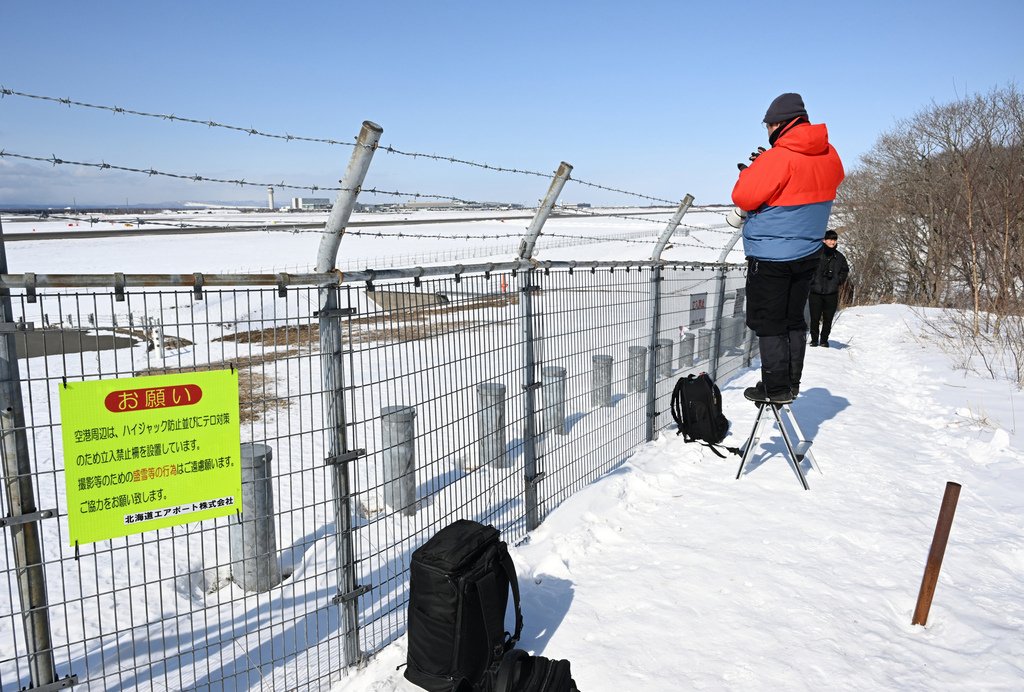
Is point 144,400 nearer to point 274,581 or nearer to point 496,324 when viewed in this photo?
point 274,581

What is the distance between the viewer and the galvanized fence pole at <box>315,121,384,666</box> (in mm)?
2920

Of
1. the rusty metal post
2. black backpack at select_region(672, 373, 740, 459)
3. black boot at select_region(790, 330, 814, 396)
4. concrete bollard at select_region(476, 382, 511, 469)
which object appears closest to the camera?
the rusty metal post

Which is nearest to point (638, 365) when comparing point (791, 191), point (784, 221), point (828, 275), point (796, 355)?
point (796, 355)

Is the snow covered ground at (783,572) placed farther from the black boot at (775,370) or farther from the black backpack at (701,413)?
the black boot at (775,370)

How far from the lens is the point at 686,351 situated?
855 cm

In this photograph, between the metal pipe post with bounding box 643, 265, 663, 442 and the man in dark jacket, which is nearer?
the metal pipe post with bounding box 643, 265, 663, 442

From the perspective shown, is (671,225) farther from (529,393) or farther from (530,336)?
(529,393)

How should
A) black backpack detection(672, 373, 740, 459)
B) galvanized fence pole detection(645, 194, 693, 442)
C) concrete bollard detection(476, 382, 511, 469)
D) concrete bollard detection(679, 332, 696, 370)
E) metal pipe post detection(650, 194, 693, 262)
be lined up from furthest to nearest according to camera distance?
concrete bollard detection(679, 332, 696, 370) → metal pipe post detection(650, 194, 693, 262) → galvanized fence pole detection(645, 194, 693, 442) → black backpack detection(672, 373, 740, 459) → concrete bollard detection(476, 382, 511, 469)

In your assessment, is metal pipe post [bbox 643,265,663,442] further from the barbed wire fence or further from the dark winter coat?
the dark winter coat

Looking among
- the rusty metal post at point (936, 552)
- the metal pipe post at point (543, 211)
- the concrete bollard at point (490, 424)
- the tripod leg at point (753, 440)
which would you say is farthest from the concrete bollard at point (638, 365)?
the rusty metal post at point (936, 552)

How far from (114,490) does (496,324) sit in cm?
227

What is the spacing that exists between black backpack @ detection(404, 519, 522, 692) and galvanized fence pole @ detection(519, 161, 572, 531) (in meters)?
1.48

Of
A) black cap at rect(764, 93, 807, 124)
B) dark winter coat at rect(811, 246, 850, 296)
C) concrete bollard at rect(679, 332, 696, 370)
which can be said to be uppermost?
black cap at rect(764, 93, 807, 124)

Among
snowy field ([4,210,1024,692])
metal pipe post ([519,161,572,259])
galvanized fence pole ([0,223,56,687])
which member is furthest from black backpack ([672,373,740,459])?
galvanized fence pole ([0,223,56,687])
